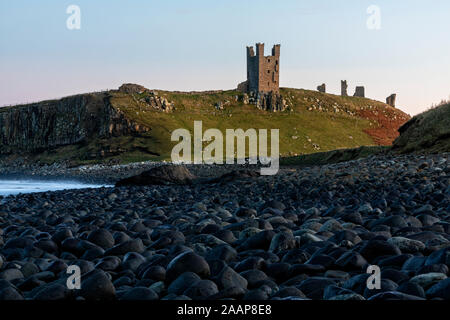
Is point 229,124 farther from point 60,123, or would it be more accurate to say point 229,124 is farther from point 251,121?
point 60,123

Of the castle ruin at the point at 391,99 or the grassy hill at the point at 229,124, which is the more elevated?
the castle ruin at the point at 391,99

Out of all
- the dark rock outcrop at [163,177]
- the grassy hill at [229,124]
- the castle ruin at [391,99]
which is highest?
the castle ruin at [391,99]

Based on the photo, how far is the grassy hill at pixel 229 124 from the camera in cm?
6831

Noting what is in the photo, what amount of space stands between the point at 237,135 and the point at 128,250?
2565 inches

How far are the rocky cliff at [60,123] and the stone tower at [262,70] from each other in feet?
92.4

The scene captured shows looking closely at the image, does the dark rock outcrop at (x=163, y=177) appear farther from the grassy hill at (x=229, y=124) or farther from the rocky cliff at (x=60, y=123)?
the rocky cliff at (x=60, y=123)

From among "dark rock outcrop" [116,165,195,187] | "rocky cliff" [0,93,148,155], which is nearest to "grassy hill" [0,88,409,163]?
"rocky cliff" [0,93,148,155]

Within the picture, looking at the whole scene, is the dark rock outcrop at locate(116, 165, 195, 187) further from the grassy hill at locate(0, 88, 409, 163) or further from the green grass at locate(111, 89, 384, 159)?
the green grass at locate(111, 89, 384, 159)

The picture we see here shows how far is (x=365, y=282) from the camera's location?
3002mm

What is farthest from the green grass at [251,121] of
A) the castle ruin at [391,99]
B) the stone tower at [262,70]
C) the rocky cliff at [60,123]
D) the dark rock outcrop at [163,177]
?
the dark rock outcrop at [163,177]

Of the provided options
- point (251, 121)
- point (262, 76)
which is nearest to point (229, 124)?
point (251, 121)

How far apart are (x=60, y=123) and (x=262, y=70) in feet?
128
